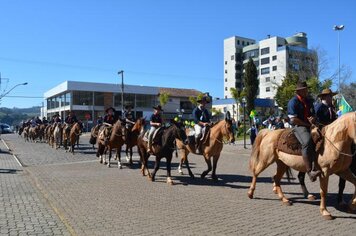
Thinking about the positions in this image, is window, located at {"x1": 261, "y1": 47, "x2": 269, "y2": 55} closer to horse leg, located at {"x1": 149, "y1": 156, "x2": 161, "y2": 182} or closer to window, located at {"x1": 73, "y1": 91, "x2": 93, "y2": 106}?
window, located at {"x1": 73, "y1": 91, "x2": 93, "y2": 106}

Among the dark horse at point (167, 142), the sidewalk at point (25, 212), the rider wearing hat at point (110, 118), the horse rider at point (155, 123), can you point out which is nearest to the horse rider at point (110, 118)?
the rider wearing hat at point (110, 118)

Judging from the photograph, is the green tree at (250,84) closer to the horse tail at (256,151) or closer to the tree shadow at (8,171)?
the tree shadow at (8,171)

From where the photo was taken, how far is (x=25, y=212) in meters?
8.56

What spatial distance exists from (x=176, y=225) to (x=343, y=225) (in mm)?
3002

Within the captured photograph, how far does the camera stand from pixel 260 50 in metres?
119

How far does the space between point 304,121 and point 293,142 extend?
0.55 metres

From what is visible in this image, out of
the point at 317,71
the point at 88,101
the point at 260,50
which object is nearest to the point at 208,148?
the point at 317,71

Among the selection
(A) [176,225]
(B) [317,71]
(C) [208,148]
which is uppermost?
(B) [317,71]

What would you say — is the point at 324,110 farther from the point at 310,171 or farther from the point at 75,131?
the point at 75,131

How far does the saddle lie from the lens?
8297 mm

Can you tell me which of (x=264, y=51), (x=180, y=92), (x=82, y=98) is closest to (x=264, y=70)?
(x=264, y=51)

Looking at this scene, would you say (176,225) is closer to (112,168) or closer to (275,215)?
(275,215)

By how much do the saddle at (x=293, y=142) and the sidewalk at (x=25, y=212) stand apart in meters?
4.97

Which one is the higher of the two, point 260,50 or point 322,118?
point 260,50
